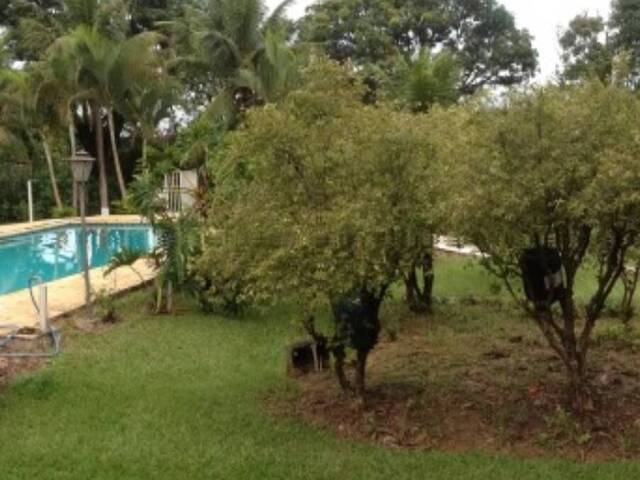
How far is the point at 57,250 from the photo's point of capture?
20453mm

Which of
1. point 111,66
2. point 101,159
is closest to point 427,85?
point 111,66

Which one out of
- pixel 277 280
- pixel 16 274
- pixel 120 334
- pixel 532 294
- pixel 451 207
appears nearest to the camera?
pixel 451 207

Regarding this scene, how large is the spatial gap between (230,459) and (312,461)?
0.60 m

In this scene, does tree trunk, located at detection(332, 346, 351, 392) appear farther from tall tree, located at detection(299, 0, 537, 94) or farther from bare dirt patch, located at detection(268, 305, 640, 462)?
tall tree, located at detection(299, 0, 537, 94)

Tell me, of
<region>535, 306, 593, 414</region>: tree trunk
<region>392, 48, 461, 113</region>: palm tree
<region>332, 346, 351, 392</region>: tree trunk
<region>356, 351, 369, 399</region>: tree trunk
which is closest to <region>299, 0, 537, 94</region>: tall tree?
<region>392, 48, 461, 113</region>: palm tree

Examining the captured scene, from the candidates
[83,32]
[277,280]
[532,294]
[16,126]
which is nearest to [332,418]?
[277,280]

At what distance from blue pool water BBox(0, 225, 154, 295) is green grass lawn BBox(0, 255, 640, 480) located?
6.55m

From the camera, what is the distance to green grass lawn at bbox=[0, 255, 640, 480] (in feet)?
18.7

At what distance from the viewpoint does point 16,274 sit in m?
17.0

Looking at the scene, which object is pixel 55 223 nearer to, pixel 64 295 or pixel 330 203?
pixel 64 295

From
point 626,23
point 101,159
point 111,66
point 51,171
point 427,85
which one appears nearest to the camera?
point 427,85

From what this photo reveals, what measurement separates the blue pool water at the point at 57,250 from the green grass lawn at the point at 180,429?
21.5 feet

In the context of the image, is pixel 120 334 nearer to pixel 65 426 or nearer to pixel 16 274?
pixel 65 426

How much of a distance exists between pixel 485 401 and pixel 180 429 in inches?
101
